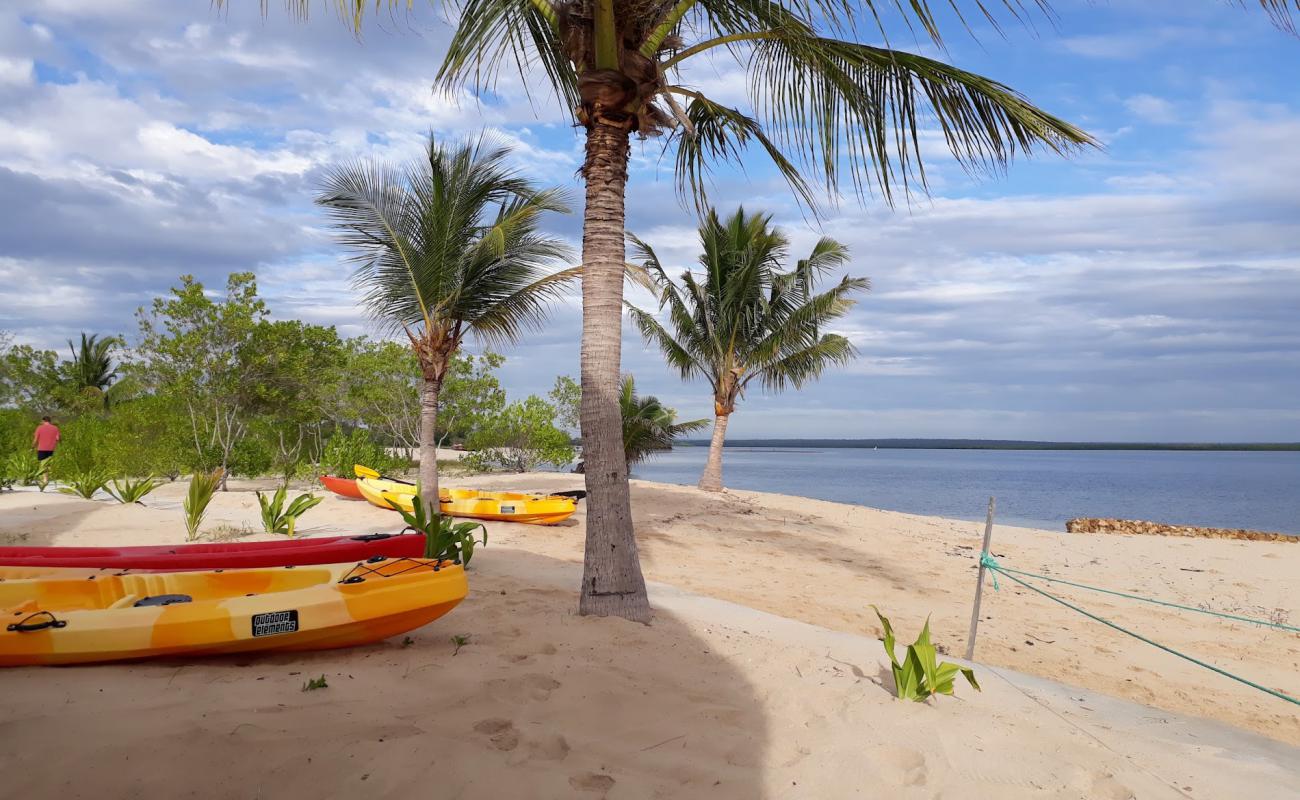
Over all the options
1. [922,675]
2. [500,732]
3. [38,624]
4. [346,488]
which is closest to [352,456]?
[346,488]

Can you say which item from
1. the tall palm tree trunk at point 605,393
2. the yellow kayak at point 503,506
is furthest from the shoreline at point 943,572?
the tall palm tree trunk at point 605,393

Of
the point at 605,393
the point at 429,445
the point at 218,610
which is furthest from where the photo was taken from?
the point at 429,445

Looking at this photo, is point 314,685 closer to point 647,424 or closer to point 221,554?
point 221,554

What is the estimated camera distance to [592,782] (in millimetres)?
2842

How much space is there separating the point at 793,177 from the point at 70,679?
567 cm

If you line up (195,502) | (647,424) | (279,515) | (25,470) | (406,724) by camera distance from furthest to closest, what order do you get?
1. (647,424)
2. (25,470)
3. (279,515)
4. (195,502)
5. (406,724)

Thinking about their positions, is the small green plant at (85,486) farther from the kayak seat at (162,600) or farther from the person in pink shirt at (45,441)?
the kayak seat at (162,600)

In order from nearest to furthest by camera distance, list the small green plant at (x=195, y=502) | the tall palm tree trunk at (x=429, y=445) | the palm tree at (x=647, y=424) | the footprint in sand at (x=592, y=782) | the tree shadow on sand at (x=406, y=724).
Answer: the tree shadow on sand at (x=406, y=724), the footprint in sand at (x=592, y=782), the small green plant at (x=195, y=502), the tall palm tree trunk at (x=429, y=445), the palm tree at (x=647, y=424)

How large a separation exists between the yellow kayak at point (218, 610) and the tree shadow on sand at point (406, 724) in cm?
11

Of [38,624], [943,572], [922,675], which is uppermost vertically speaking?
[38,624]

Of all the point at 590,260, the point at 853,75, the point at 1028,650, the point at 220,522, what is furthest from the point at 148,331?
the point at 1028,650

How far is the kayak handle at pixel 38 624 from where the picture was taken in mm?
3475

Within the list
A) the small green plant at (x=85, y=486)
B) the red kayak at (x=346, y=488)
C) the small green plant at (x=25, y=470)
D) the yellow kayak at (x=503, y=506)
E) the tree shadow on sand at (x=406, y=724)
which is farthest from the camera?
the small green plant at (x=25, y=470)

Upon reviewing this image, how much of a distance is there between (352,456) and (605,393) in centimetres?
1404
